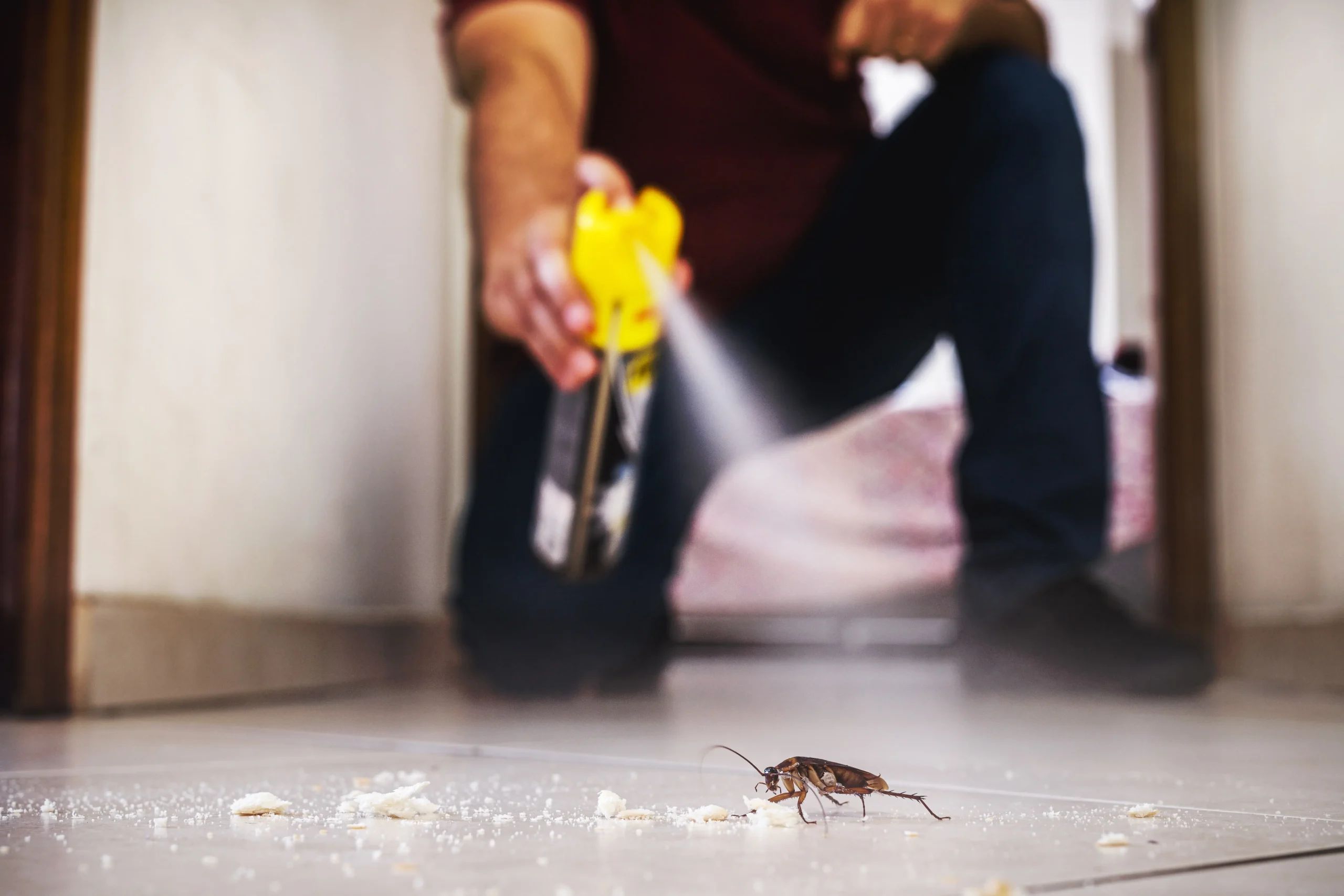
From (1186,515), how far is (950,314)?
685 mm

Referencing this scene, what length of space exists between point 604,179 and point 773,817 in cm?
94

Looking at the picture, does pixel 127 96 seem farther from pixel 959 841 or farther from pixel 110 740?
pixel 959 841

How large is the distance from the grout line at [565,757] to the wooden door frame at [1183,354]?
145 centimetres

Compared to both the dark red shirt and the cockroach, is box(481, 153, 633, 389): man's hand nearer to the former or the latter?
the dark red shirt

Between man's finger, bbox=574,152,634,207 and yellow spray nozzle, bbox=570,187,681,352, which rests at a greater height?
man's finger, bbox=574,152,634,207

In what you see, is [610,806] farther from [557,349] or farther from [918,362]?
[918,362]

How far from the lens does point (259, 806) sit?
1.58 feet

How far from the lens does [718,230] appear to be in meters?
1.73

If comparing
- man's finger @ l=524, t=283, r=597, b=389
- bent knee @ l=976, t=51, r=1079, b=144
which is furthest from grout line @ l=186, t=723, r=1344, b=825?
bent knee @ l=976, t=51, r=1079, b=144

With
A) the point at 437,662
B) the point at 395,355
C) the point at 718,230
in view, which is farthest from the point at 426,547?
the point at 718,230

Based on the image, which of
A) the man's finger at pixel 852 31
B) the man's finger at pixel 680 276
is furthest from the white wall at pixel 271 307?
the man's finger at pixel 852 31

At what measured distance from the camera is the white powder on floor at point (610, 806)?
47cm

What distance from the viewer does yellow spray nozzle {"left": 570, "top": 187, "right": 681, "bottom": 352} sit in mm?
1200

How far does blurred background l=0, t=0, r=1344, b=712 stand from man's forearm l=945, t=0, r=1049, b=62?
0.40 metres
